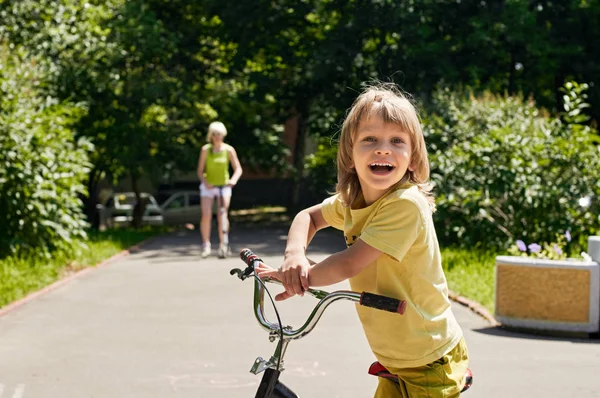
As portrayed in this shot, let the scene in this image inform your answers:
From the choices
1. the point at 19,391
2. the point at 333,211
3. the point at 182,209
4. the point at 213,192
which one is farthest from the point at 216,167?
the point at 182,209

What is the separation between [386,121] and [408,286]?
0.52 metres

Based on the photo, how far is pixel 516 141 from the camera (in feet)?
44.8

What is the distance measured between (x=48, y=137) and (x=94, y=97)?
32.3 ft

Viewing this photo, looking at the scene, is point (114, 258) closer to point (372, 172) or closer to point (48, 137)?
point (48, 137)

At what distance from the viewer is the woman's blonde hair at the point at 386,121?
296 centimetres

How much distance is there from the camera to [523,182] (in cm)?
1320

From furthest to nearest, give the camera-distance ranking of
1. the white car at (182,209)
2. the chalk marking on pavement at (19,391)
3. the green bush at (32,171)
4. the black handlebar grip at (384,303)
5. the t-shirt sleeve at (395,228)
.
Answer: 1. the white car at (182,209)
2. the green bush at (32,171)
3. the chalk marking on pavement at (19,391)
4. the t-shirt sleeve at (395,228)
5. the black handlebar grip at (384,303)

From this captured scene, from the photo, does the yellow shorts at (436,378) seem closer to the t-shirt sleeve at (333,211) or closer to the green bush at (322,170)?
the t-shirt sleeve at (333,211)

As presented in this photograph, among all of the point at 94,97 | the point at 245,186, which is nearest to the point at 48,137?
the point at 94,97

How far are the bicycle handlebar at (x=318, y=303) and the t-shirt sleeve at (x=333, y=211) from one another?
0.40 metres

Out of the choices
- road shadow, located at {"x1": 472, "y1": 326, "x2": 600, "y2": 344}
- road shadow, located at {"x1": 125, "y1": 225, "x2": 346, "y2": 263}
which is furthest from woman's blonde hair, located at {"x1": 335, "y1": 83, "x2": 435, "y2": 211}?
road shadow, located at {"x1": 125, "y1": 225, "x2": 346, "y2": 263}

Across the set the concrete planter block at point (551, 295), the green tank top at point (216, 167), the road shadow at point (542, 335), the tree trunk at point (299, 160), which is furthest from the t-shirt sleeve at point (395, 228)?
the tree trunk at point (299, 160)

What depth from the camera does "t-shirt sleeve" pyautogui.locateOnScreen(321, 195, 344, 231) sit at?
10.8 ft

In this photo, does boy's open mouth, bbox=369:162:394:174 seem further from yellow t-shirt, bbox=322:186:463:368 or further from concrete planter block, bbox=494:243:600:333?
concrete planter block, bbox=494:243:600:333
